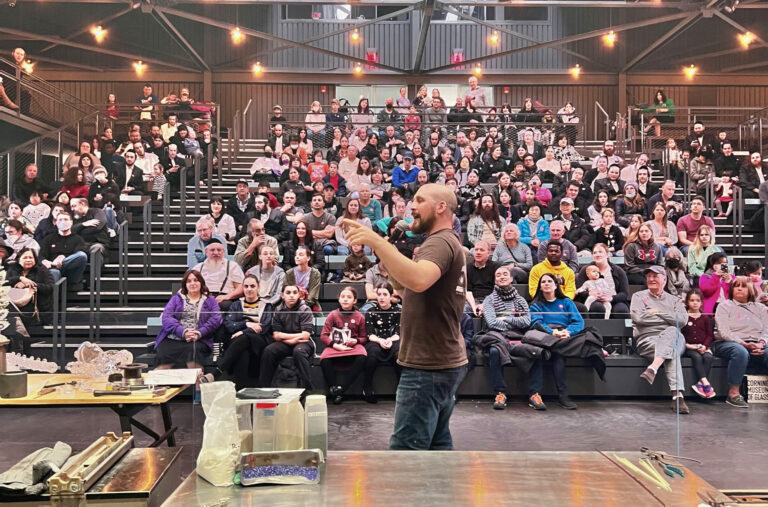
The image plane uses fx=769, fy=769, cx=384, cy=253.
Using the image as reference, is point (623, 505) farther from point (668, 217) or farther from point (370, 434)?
point (668, 217)

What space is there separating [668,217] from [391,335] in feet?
22.5

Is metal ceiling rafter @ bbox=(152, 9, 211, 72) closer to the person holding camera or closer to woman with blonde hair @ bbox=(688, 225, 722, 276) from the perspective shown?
woman with blonde hair @ bbox=(688, 225, 722, 276)

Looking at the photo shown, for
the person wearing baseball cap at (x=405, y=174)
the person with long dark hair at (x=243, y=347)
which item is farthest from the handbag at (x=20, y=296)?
the person wearing baseball cap at (x=405, y=174)

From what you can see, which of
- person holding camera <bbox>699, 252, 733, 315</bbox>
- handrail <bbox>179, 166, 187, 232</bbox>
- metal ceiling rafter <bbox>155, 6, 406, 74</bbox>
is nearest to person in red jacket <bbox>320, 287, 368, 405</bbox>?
person holding camera <bbox>699, 252, 733, 315</bbox>

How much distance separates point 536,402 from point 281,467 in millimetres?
2876

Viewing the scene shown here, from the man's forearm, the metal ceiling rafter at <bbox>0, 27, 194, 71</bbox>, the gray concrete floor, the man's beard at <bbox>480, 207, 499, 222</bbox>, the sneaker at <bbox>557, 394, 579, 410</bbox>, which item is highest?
the metal ceiling rafter at <bbox>0, 27, 194, 71</bbox>

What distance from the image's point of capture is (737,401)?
457cm

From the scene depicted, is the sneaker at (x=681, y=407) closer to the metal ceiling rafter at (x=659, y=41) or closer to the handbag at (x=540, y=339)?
the handbag at (x=540, y=339)

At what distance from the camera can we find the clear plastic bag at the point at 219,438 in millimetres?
1915

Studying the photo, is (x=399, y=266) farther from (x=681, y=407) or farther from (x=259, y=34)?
(x=259, y=34)

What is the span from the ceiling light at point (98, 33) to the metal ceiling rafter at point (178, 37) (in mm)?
1559

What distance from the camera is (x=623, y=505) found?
1684 millimetres

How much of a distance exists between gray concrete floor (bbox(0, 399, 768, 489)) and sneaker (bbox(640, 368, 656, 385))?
0.14 meters

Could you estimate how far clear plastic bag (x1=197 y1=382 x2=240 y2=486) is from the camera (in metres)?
1.92
